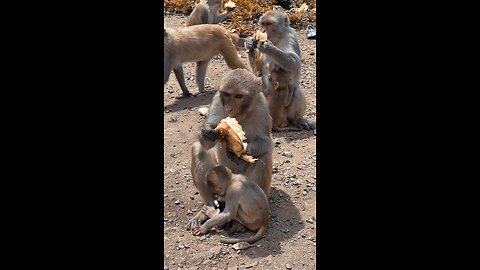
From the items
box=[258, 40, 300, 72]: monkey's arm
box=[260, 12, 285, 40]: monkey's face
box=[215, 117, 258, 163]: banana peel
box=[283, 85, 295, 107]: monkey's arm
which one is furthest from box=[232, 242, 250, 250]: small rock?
box=[260, 12, 285, 40]: monkey's face

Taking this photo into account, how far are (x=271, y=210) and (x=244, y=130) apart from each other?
101 cm

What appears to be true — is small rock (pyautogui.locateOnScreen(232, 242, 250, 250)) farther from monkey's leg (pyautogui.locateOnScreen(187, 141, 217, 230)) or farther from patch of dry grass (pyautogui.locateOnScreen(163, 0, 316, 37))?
patch of dry grass (pyautogui.locateOnScreen(163, 0, 316, 37))

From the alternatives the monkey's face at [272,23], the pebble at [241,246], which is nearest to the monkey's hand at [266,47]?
the monkey's face at [272,23]

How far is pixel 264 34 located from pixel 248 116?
9.35ft

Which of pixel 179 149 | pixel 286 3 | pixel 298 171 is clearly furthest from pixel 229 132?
pixel 286 3

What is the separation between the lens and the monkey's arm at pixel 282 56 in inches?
325

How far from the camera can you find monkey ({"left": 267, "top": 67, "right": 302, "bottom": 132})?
8500 millimetres

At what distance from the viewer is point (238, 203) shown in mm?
5668

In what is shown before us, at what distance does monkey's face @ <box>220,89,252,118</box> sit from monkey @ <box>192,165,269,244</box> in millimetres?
599

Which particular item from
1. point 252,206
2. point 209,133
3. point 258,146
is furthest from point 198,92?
point 252,206

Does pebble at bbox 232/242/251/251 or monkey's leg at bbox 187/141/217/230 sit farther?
monkey's leg at bbox 187/141/217/230

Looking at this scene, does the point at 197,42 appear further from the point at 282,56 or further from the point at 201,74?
the point at 282,56

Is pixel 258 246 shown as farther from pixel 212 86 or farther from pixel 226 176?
pixel 212 86

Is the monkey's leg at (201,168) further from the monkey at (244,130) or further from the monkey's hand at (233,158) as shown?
the monkey's hand at (233,158)
